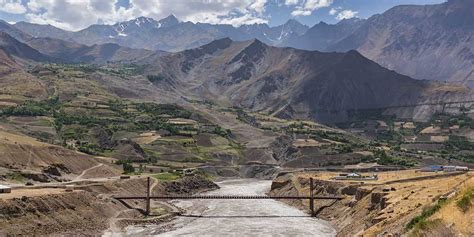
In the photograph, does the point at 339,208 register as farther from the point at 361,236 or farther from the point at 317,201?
the point at 361,236

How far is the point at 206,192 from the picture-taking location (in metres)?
196

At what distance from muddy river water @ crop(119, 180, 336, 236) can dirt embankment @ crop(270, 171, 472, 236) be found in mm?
5139

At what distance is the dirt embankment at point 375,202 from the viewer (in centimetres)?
7225

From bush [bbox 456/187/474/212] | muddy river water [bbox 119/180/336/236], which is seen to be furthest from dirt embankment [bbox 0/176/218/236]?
bush [bbox 456/187/474/212]

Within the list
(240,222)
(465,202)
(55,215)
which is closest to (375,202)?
(240,222)

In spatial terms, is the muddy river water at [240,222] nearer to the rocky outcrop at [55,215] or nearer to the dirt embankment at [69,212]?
the rocky outcrop at [55,215]

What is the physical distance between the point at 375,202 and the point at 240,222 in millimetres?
30274

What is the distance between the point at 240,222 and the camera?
11488 centimetres

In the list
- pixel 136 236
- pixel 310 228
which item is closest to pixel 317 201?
pixel 310 228

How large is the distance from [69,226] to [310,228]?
46639mm

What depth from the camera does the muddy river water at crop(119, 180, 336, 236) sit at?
10175 cm

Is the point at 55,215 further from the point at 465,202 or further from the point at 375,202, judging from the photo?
the point at 465,202

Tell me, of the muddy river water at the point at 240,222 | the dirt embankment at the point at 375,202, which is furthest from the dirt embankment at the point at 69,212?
the dirt embankment at the point at 375,202

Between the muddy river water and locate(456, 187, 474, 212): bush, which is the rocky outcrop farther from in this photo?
locate(456, 187, 474, 212): bush
